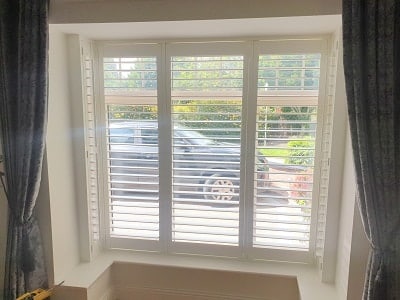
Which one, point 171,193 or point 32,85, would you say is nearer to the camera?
point 32,85

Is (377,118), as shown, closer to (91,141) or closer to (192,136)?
(192,136)

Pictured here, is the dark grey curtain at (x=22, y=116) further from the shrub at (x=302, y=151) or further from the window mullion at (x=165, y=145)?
the shrub at (x=302, y=151)

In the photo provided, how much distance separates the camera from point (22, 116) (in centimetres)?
170

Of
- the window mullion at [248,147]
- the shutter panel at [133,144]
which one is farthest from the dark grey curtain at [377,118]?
the shutter panel at [133,144]

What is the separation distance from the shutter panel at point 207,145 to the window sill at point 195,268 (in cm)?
16

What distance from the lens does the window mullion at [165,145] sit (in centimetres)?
208

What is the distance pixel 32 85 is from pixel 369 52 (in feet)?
5.53

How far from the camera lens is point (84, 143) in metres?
2.06

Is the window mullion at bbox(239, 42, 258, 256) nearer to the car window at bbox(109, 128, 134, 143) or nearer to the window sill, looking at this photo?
the window sill

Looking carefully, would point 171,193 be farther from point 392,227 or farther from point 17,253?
point 392,227

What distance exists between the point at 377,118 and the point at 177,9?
112 centimetres

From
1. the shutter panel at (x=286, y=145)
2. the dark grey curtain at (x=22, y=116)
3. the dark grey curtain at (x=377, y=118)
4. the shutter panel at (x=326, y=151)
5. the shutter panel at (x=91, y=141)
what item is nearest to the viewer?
the dark grey curtain at (x=377, y=118)

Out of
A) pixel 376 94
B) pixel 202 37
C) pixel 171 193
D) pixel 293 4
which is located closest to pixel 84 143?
pixel 171 193

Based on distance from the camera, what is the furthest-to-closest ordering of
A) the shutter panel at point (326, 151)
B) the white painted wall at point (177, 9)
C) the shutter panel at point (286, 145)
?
the shutter panel at point (286, 145) < the shutter panel at point (326, 151) < the white painted wall at point (177, 9)
